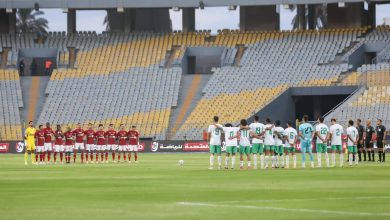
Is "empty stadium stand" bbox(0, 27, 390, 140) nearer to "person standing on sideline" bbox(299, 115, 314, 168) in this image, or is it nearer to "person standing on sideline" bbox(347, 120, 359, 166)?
"person standing on sideline" bbox(347, 120, 359, 166)

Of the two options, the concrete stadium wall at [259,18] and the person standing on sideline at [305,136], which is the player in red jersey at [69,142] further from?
the concrete stadium wall at [259,18]

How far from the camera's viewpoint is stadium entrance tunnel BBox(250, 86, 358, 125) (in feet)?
266

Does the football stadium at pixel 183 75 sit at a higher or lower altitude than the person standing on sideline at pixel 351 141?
higher

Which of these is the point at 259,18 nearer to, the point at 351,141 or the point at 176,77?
the point at 176,77

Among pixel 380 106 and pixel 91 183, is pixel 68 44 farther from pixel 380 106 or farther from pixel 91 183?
pixel 91 183

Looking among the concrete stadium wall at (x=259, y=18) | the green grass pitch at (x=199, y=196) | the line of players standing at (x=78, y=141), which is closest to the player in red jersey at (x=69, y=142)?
the line of players standing at (x=78, y=141)

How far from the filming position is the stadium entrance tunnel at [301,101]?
8119cm

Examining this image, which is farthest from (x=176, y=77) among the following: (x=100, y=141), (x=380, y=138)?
(x=380, y=138)

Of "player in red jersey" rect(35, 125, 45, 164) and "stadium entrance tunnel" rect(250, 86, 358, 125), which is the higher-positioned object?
"stadium entrance tunnel" rect(250, 86, 358, 125)

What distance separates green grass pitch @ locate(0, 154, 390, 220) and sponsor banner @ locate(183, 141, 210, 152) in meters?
39.8

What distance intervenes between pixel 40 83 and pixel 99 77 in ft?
17.0

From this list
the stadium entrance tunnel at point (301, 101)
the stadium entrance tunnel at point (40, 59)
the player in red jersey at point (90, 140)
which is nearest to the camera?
the player in red jersey at point (90, 140)

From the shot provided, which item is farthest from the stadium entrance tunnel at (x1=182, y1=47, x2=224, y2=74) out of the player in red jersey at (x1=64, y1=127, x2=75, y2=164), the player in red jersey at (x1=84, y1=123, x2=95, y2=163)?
the player in red jersey at (x1=64, y1=127, x2=75, y2=164)

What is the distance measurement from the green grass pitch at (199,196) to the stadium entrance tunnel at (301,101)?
4323 cm
